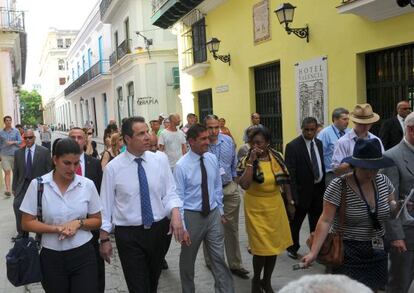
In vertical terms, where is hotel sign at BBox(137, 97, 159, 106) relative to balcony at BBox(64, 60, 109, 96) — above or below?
below

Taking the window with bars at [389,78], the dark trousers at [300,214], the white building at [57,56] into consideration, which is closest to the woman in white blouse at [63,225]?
the dark trousers at [300,214]

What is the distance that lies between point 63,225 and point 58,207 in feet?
0.45

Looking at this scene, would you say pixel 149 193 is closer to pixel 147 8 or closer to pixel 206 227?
pixel 206 227

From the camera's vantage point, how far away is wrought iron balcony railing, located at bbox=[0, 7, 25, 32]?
17.9 m

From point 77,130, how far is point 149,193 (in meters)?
1.65

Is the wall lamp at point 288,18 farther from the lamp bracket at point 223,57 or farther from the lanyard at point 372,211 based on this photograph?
the lanyard at point 372,211

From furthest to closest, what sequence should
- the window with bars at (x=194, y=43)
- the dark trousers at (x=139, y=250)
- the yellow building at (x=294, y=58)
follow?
the window with bars at (x=194, y=43) → the yellow building at (x=294, y=58) → the dark trousers at (x=139, y=250)

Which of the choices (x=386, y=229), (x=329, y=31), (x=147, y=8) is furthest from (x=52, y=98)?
(x=386, y=229)

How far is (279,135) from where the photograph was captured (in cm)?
1187

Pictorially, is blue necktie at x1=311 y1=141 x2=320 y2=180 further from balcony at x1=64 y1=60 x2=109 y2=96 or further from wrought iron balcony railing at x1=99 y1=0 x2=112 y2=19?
balcony at x1=64 y1=60 x2=109 y2=96

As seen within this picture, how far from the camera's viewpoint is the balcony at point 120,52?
2457 cm

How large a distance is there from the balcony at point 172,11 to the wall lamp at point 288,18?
17.2 ft

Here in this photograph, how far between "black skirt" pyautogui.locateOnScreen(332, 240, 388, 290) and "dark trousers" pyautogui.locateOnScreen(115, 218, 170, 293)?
1479 mm

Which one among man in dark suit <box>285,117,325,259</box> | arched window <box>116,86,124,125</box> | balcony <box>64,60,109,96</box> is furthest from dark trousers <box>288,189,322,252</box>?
balcony <box>64,60,109,96</box>
